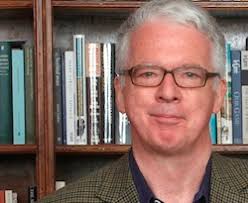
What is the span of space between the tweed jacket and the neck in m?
0.04

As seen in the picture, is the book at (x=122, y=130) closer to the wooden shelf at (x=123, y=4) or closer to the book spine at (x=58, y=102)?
the book spine at (x=58, y=102)

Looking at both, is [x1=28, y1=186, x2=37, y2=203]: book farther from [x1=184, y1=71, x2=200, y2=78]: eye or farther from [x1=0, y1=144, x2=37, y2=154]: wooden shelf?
[x1=184, y1=71, x2=200, y2=78]: eye

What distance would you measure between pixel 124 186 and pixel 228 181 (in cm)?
22

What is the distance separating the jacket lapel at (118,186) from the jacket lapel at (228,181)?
0.17 meters

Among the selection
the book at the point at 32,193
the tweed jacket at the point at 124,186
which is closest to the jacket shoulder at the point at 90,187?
the tweed jacket at the point at 124,186

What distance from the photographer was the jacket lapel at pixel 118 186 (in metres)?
1.35

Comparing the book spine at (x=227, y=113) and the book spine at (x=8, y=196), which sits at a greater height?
the book spine at (x=227, y=113)

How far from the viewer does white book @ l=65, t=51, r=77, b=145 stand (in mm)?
2059

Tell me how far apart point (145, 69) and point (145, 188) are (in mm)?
247

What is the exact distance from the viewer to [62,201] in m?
1.39

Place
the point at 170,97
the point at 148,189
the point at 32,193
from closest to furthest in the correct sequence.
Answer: the point at 170,97
the point at 148,189
the point at 32,193

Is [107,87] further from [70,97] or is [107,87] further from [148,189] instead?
[148,189]

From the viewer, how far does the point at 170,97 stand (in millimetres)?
1244

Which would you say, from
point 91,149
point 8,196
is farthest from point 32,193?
point 91,149
